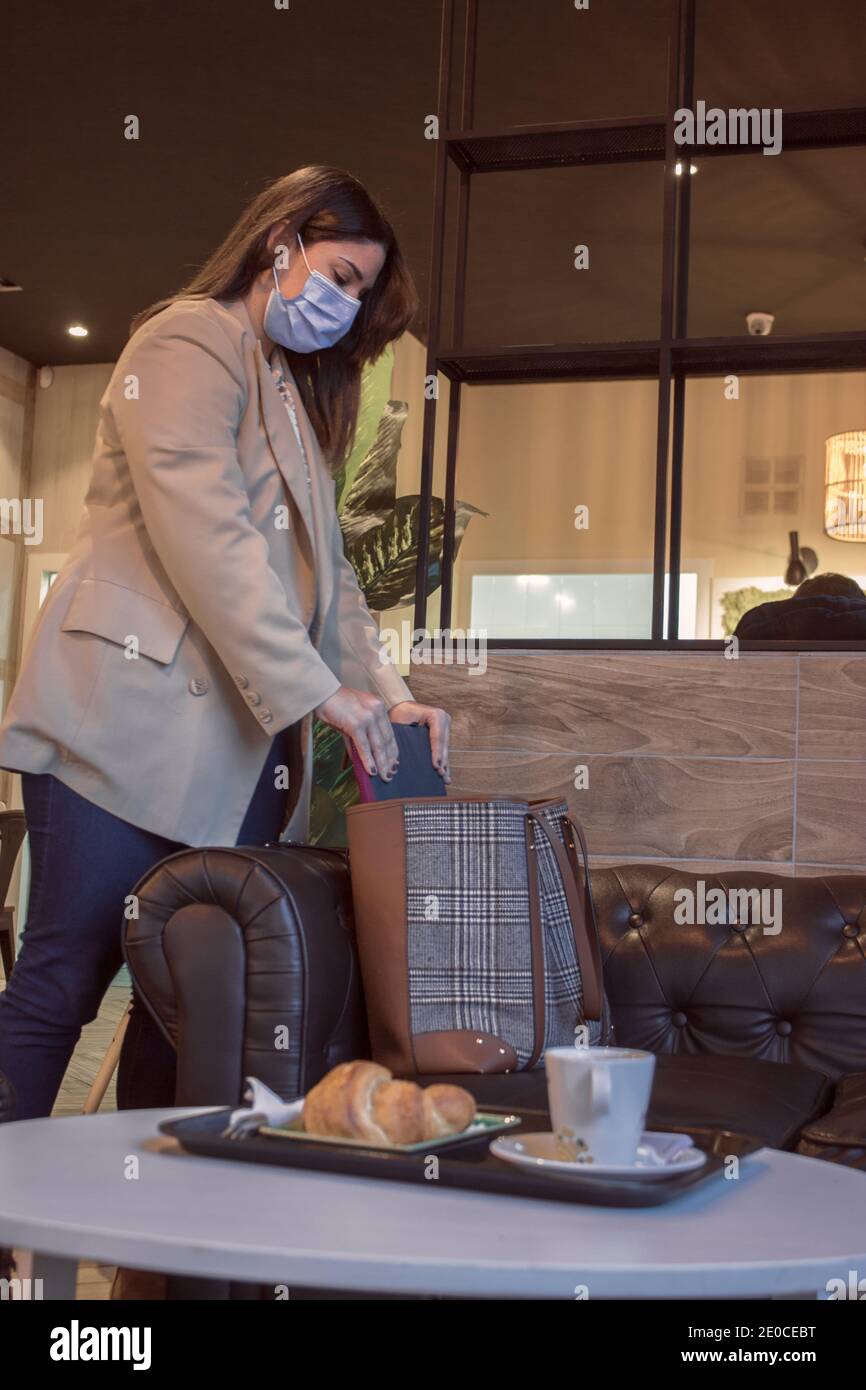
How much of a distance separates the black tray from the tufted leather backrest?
1.09 meters

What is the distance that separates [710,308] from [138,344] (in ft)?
17.4

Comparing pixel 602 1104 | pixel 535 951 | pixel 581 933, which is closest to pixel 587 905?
pixel 581 933

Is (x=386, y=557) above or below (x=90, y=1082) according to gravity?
above

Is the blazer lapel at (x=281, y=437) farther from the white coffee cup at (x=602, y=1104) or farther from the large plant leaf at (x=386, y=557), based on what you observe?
the large plant leaf at (x=386, y=557)

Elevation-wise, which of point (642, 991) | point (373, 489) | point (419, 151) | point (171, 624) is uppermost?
point (419, 151)

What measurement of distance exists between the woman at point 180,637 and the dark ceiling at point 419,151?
219 cm

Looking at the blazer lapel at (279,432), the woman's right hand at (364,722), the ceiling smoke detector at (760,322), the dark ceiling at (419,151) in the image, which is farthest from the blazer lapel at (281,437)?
the ceiling smoke detector at (760,322)

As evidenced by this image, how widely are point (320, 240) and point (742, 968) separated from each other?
46.5 inches

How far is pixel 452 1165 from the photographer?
0.91 meters

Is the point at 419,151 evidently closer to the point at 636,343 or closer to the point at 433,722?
the point at 636,343

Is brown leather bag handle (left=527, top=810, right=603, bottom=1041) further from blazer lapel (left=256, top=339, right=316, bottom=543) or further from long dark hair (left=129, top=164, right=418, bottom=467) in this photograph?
long dark hair (left=129, top=164, right=418, bottom=467)

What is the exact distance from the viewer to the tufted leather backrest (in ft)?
6.77
